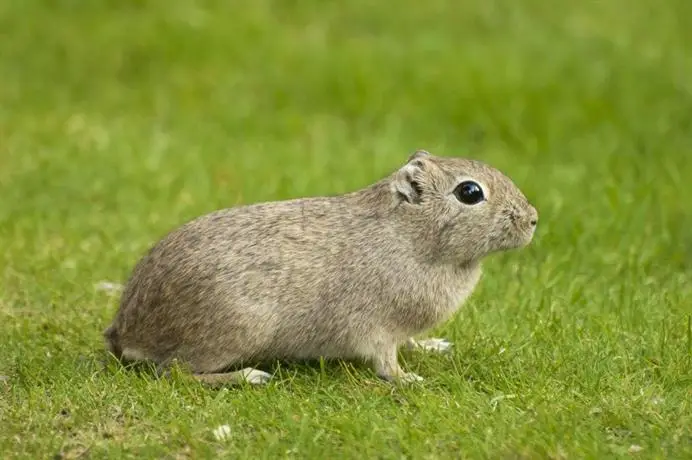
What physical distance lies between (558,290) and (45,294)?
3.44 metres

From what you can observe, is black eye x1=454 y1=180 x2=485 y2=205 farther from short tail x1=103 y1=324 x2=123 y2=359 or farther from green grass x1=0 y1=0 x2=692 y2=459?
short tail x1=103 y1=324 x2=123 y2=359

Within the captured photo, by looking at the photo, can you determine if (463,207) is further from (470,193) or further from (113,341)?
(113,341)

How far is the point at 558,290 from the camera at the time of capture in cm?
896

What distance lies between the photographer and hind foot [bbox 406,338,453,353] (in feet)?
25.3

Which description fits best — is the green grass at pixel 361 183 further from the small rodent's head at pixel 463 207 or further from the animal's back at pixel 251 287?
the small rodent's head at pixel 463 207

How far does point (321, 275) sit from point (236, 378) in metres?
0.72

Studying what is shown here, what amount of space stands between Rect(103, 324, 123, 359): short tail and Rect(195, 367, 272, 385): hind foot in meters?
0.58

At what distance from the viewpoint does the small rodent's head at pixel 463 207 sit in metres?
7.33

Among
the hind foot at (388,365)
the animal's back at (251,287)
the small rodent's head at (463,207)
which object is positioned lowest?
the hind foot at (388,365)

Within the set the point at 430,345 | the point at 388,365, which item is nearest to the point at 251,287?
the point at 388,365

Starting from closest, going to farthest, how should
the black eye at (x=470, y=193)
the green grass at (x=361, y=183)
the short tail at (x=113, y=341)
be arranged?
the green grass at (x=361, y=183)
the black eye at (x=470, y=193)
the short tail at (x=113, y=341)

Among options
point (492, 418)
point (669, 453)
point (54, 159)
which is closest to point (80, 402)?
point (492, 418)

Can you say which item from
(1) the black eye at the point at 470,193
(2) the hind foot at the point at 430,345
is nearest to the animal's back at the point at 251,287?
(1) the black eye at the point at 470,193

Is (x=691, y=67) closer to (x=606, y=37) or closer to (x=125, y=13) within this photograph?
(x=606, y=37)
